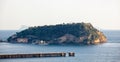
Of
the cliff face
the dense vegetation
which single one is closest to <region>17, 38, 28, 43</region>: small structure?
the cliff face

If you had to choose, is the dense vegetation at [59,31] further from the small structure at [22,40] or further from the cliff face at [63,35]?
the small structure at [22,40]

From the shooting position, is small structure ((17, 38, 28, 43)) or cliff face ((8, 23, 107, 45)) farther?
small structure ((17, 38, 28, 43))

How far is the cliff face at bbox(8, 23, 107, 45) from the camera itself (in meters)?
125

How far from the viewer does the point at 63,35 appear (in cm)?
12719

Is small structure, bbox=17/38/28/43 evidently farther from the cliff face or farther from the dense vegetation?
the dense vegetation

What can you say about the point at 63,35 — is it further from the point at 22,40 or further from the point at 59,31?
the point at 22,40

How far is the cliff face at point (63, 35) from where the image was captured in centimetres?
12488

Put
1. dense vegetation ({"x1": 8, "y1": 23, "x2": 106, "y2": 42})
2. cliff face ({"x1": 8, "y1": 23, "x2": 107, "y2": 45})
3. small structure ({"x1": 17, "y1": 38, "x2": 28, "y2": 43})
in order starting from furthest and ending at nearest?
1. small structure ({"x1": 17, "y1": 38, "x2": 28, "y2": 43})
2. dense vegetation ({"x1": 8, "y1": 23, "x2": 106, "y2": 42})
3. cliff face ({"x1": 8, "y1": 23, "x2": 107, "y2": 45})

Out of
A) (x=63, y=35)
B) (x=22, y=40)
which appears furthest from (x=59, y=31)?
(x=22, y=40)

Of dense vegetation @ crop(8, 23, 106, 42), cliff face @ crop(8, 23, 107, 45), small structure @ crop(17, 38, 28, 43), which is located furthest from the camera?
small structure @ crop(17, 38, 28, 43)

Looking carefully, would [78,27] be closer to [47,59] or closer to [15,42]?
[15,42]

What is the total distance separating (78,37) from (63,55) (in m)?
37.9

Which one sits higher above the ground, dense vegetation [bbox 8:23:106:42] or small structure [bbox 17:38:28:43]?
dense vegetation [bbox 8:23:106:42]

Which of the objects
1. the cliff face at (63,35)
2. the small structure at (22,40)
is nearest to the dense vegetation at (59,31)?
the cliff face at (63,35)
